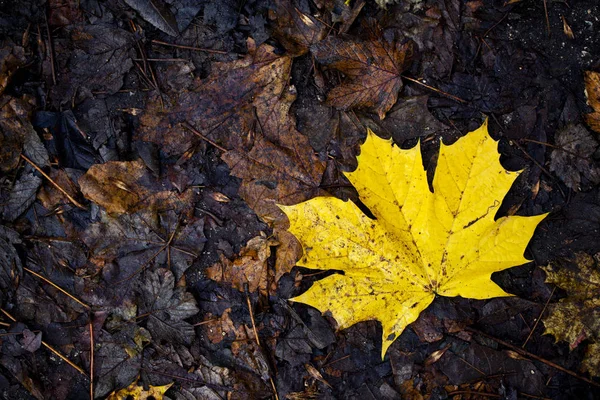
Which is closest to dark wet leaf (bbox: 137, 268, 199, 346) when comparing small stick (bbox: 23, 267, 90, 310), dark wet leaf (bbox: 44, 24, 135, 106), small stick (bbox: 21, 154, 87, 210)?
small stick (bbox: 23, 267, 90, 310)

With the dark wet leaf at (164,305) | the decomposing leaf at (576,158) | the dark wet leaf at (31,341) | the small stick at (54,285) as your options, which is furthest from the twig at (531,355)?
the dark wet leaf at (31,341)

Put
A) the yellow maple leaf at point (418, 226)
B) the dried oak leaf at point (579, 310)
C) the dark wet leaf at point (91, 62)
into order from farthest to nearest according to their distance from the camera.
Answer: the dark wet leaf at point (91, 62), the dried oak leaf at point (579, 310), the yellow maple leaf at point (418, 226)

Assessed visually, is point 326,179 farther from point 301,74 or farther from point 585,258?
point 585,258

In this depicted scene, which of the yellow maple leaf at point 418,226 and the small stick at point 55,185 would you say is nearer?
the yellow maple leaf at point 418,226

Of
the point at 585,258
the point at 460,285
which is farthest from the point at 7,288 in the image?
the point at 585,258

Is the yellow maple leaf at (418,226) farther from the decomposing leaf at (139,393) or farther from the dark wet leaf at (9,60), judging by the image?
the dark wet leaf at (9,60)

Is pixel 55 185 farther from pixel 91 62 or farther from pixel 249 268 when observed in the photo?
pixel 249 268
